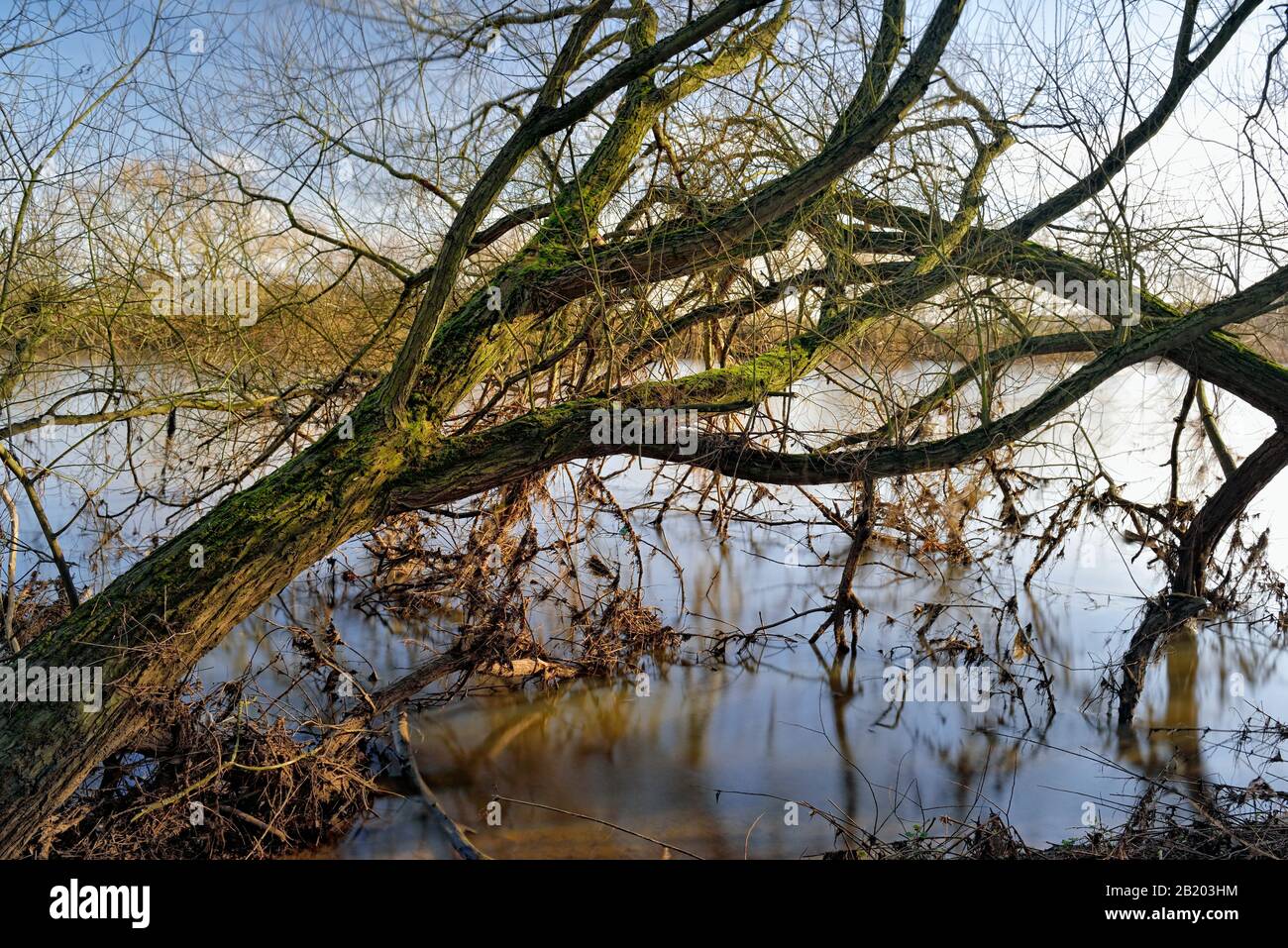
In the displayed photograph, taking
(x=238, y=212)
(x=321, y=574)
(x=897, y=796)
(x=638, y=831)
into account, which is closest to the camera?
(x=638, y=831)

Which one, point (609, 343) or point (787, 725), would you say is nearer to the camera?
point (609, 343)

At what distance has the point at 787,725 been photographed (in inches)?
241

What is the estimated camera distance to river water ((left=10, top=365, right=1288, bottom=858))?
193 inches

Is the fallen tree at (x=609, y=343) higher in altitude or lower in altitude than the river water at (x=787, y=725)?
higher

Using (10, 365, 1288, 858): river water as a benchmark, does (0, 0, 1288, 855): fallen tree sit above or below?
above

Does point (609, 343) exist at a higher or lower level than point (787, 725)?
higher

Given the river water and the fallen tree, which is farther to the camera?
the river water

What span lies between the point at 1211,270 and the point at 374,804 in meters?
5.84

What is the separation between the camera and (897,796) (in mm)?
5223

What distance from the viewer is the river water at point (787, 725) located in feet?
16.1

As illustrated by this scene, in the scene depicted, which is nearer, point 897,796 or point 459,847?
point 459,847
